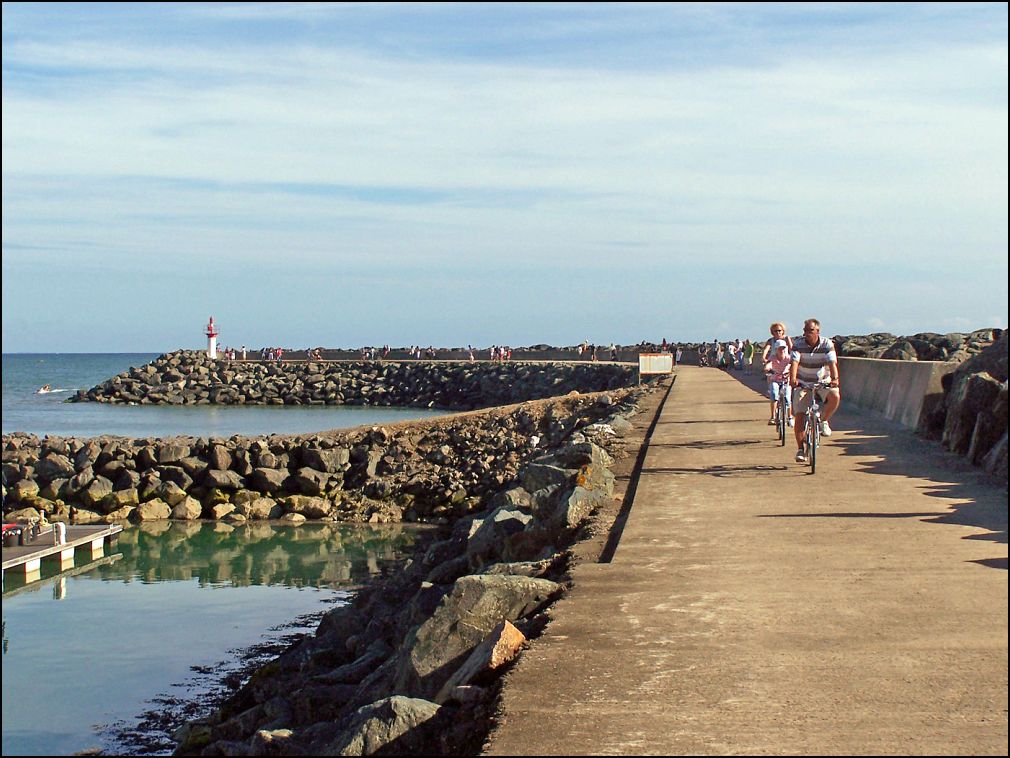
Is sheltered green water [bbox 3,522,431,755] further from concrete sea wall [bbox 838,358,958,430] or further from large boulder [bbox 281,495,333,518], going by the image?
concrete sea wall [bbox 838,358,958,430]

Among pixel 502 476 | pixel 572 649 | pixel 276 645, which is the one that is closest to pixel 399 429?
pixel 502 476

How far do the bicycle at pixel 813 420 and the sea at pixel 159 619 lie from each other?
7.21 metres

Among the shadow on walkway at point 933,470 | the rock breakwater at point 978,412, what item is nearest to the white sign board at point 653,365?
the shadow on walkway at point 933,470

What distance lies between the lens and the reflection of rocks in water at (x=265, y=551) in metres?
21.8

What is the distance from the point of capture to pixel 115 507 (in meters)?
28.4

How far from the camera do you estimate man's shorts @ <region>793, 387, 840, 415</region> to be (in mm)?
13375

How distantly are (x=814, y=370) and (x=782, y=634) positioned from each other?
733 centimetres

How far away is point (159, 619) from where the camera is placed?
1827 centimetres

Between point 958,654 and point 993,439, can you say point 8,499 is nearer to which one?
point 993,439

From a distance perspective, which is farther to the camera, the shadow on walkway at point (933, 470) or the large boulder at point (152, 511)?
the large boulder at point (152, 511)

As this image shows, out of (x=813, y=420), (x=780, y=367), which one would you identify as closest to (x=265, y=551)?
(x=780, y=367)

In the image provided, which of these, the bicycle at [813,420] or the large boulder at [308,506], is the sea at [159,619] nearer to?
the large boulder at [308,506]

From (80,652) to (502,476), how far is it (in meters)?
13.6

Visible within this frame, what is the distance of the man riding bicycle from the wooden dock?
14.1 meters
